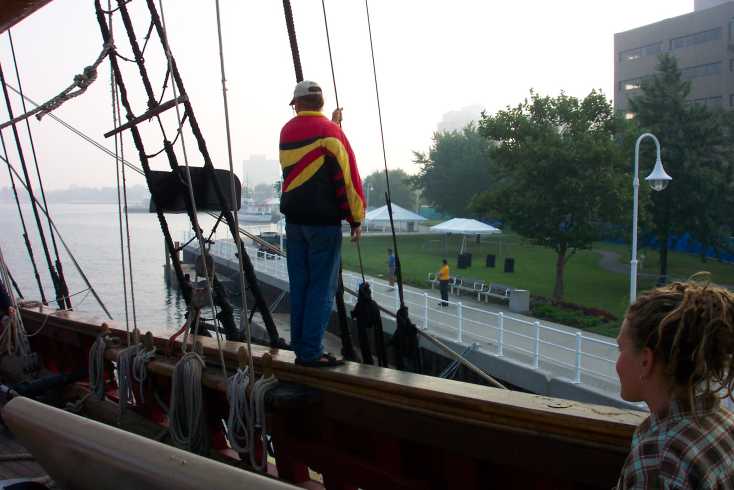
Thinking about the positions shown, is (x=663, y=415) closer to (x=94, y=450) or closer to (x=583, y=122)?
(x=94, y=450)

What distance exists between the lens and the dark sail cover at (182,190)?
4.16 meters

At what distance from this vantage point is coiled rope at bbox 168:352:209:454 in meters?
3.25

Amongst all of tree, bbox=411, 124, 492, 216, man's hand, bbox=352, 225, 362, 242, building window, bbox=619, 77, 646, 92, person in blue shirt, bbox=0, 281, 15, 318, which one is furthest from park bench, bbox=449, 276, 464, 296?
building window, bbox=619, 77, 646, 92

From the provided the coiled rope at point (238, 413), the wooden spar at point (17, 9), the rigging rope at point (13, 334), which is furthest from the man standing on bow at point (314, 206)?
the rigging rope at point (13, 334)

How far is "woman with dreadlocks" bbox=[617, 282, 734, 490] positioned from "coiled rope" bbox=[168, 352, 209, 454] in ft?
7.79

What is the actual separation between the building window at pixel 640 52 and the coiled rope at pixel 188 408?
4455 cm

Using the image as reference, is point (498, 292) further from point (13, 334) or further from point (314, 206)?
point (314, 206)

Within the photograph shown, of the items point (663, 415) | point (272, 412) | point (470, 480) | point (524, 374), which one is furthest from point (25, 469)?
point (524, 374)

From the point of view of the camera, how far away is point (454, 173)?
151ft

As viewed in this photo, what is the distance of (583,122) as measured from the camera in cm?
2077

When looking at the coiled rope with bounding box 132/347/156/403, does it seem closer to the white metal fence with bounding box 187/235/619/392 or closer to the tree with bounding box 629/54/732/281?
the white metal fence with bounding box 187/235/619/392

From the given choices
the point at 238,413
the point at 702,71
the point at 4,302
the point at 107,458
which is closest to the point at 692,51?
the point at 702,71

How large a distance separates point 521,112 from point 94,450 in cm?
2171

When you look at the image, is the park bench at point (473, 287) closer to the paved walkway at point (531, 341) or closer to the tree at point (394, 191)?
the paved walkway at point (531, 341)
